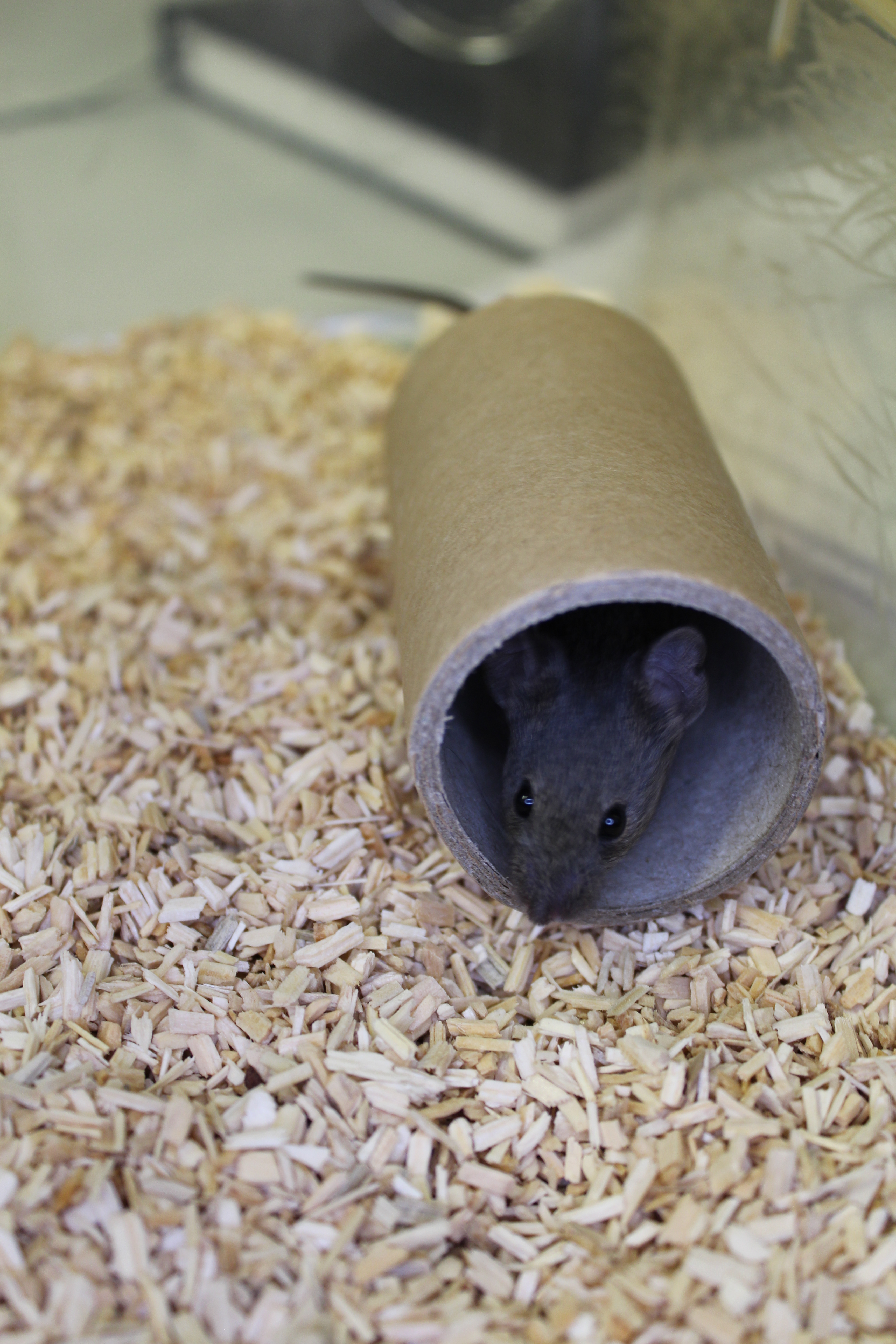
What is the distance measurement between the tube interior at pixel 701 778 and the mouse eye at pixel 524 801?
10cm

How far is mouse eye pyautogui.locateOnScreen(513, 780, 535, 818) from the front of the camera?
2.67 meters

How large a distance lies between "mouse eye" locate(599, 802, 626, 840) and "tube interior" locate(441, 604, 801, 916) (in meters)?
0.15

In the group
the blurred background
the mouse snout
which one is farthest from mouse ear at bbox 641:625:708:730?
the blurred background

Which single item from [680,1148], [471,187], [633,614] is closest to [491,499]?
[633,614]

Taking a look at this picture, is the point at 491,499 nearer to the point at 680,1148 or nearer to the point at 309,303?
the point at 680,1148

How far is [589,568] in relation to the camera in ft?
7.17

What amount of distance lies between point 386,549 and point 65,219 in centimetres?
227

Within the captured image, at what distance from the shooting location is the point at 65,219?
4922 mm

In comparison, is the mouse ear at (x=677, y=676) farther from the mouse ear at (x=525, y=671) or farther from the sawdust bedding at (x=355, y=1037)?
the sawdust bedding at (x=355, y=1037)

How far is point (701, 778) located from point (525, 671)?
0.57m

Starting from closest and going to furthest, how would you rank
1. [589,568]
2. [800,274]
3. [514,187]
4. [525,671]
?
1. [589,568]
2. [525,671]
3. [800,274]
4. [514,187]

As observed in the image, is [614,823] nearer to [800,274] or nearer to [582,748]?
[582,748]

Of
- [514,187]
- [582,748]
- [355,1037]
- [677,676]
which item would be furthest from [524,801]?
[514,187]

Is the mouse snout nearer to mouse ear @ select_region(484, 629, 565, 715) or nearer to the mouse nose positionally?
the mouse nose
